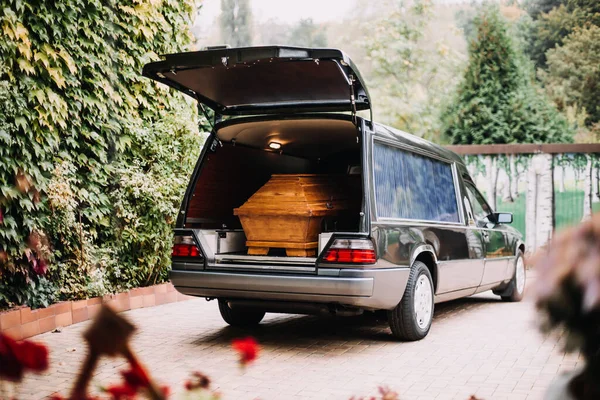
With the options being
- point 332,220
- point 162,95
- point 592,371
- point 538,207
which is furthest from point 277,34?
point 592,371

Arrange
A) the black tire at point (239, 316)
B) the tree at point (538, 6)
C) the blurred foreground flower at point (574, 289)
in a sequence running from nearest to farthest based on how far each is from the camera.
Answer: the blurred foreground flower at point (574, 289), the black tire at point (239, 316), the tree at point (538, 6)

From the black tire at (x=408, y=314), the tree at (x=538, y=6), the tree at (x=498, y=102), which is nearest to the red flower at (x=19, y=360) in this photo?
the black tire at (x=408, y=314)

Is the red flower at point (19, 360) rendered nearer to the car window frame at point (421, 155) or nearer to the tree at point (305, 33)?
the car window frame at point (421, 155)

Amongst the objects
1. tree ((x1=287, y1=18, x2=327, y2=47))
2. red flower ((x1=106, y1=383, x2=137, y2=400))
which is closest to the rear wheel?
red flower ((x1=106, y1=383, x2=137, y2=400))

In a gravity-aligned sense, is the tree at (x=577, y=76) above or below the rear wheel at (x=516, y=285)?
above

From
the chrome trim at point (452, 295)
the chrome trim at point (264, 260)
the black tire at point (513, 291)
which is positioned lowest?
the black tire at point (513, 291)

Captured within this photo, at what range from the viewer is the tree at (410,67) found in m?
28.4

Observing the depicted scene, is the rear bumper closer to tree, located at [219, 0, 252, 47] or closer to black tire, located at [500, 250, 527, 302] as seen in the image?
black tire, located at [500, 250, 527, 302]

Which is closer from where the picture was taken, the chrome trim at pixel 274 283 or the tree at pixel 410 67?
the chrome trim at pixel 274 283

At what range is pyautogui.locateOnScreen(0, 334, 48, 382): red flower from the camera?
123 cm

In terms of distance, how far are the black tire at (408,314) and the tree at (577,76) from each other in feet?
66.8

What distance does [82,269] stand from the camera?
23.9 feet

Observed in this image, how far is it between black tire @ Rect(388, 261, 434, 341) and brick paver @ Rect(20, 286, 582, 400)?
0.40 ft

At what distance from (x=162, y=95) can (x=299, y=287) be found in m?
4.42
